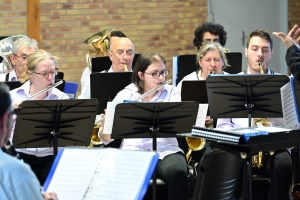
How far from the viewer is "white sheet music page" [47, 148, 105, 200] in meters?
2.54

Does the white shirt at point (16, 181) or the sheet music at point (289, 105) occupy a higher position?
the sheet music at point (289, 105)

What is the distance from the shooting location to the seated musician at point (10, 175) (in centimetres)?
199

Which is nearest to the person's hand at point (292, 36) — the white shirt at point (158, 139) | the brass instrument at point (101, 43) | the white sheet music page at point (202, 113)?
the white sheet music page at point (202, 113)

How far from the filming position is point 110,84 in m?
4.87

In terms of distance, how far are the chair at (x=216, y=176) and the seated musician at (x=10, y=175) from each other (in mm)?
2194

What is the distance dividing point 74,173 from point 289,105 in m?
1.71

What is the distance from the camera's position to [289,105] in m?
3.80

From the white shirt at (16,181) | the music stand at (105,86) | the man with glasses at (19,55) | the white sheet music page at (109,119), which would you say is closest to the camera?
the white shirt at (16,181)

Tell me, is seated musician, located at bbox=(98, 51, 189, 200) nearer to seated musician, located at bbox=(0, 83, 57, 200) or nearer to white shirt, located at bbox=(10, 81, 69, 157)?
white shirt, located at bbox=(10, 81, 69, 157)

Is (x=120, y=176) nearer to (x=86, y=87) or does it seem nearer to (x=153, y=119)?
(x=153, y=119)

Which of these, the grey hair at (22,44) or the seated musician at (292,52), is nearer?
the seated musician at (292,52)

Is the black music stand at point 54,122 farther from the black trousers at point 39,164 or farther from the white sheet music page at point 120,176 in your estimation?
the white sheet music page at point 120,176

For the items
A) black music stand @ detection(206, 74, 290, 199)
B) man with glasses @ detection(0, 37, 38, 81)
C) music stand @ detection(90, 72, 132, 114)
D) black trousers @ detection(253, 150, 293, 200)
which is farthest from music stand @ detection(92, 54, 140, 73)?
black trousers @ detection(253, 150, 293, 200)

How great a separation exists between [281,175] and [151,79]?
3.94 ft
